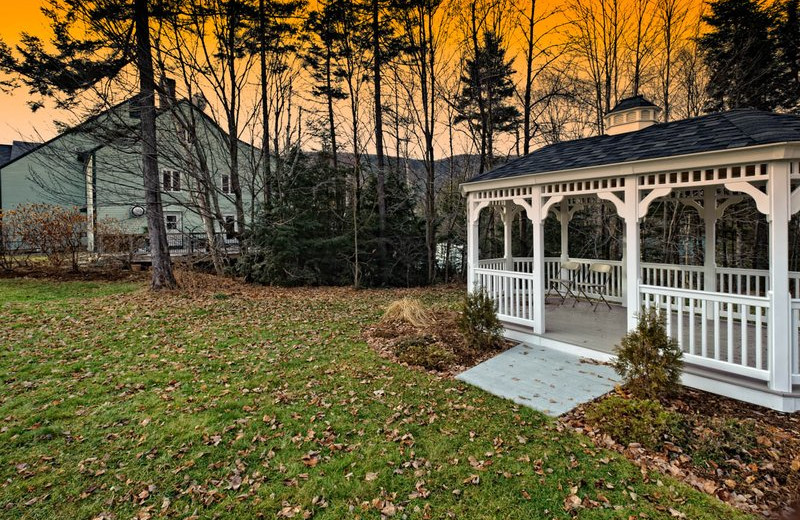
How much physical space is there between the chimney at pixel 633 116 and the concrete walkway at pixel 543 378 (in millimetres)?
4978

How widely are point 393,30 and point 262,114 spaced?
238 inches

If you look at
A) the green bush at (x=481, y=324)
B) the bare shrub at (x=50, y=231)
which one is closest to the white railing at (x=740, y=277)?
the green bush at (x=481, y=324)

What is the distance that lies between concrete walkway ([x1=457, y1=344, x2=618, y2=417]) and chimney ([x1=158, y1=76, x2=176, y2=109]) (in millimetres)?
11902

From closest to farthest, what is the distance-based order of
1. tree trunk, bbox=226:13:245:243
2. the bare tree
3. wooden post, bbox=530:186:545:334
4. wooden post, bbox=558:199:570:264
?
wooden post, bbox=530:186:545:334
wooden post, bbox=558:199:570:264
tree trunk, bbox=226:13:245:243
the bare tree

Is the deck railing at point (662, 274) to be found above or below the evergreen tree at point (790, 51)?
below

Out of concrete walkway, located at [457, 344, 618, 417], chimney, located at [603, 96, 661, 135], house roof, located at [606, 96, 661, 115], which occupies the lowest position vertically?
concrete walkway, located at [457, 344, 618, 417]

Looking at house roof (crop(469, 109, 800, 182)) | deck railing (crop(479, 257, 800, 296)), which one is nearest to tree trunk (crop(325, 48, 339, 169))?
deck railing (crop(479, 257, 800, 296))

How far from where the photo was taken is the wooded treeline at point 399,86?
516 inches

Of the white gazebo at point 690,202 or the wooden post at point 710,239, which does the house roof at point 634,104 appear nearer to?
the white gazebo at point 690,202

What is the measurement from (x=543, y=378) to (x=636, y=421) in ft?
5.34

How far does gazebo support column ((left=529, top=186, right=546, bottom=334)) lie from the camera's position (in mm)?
6695

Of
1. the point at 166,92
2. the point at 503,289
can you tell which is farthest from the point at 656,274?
the point at 166,92

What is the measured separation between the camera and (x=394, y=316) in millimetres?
8672

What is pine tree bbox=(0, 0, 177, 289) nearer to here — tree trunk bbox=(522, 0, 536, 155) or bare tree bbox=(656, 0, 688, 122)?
tree trunk bbox=(522, 0, 536, 155)
